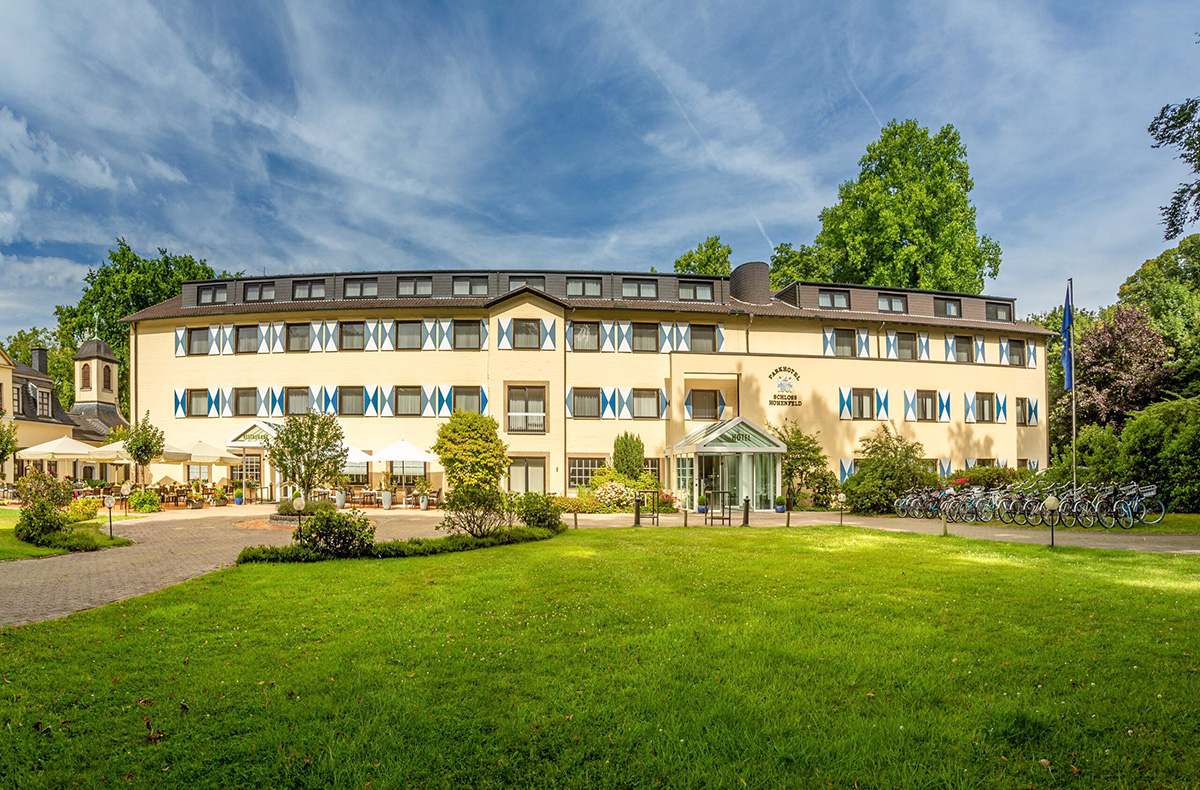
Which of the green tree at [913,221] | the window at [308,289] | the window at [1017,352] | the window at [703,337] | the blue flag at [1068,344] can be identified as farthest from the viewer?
the green tree at [913,221]

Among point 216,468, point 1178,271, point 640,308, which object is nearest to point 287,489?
point 216,468

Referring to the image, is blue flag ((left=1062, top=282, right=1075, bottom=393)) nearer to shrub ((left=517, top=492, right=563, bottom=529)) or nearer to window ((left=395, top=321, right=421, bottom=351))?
shrub ((left=517, top=492, right=563, bottom=529))

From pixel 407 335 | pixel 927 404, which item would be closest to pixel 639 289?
pixel 407 335

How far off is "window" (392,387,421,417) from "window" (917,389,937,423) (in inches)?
873

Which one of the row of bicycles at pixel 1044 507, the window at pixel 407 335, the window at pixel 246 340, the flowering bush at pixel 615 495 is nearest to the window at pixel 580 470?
the flowering bush at pixel 615 495

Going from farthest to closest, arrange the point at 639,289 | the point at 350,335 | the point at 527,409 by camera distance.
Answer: the point at 639,289, the point at 350,335, the point at 527,409

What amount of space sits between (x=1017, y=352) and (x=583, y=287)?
2110cm

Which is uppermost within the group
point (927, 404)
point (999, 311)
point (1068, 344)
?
point (999, 311)

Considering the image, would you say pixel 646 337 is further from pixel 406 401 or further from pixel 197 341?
pixel 197 341

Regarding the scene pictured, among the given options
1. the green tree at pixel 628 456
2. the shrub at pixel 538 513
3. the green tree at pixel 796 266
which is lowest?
the shrub at pixel 538 513

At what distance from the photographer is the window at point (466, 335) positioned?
91.1ft

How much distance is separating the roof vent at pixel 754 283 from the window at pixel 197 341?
25.0 metres

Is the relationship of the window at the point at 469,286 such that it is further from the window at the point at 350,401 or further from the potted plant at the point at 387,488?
the potted plant at the point at 387,488

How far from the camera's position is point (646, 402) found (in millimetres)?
27750
